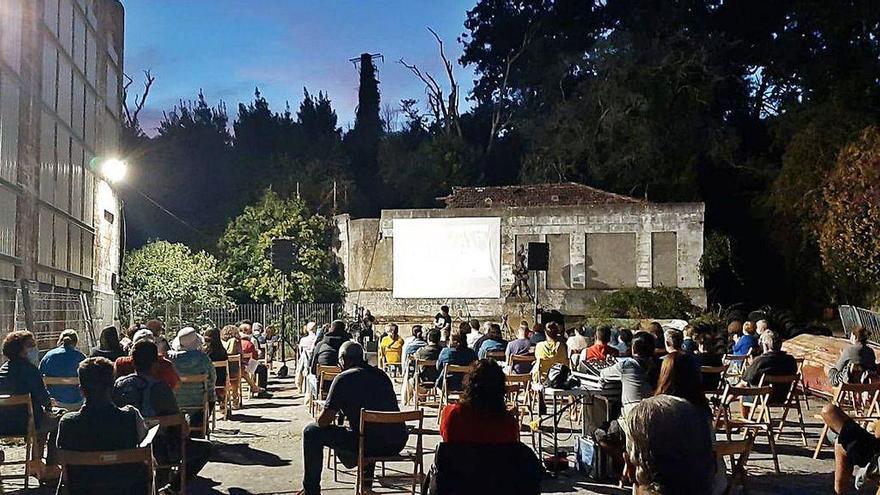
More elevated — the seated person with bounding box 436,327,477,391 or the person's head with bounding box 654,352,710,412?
the person's head with bounding box 654,352,710,412

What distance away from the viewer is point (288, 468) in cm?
732

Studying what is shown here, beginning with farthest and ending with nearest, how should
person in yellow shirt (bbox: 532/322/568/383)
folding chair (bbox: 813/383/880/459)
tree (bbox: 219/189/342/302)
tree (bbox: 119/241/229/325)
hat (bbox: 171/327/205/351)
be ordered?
tree (bbox: 219/189/342/302) < tree (bbox: 119/241/229/325) < person in yellow shirt (bbox: 532/322/568/383) < hat (bbox: 171/327/205/351) < folding chair (bbox: 813/383/880/459)

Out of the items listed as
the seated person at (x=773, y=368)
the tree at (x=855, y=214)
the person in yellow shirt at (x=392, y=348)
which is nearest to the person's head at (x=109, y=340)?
the person in yellow shirt at (x=392, y=348)

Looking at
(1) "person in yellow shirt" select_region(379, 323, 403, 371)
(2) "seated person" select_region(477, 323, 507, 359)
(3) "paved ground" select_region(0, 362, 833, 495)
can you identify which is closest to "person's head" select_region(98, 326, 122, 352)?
(3) "paved ground" select_region(0, 362, 833, 495)

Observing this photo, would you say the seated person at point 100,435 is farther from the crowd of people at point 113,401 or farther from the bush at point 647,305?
the bush at point 647,305

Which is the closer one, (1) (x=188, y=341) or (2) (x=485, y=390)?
(2) (x=485, y=390)

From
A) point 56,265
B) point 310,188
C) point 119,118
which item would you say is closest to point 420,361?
point 56,265

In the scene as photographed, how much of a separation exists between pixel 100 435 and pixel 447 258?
2221cm

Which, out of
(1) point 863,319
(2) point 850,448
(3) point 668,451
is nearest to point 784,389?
(2) point 850,448

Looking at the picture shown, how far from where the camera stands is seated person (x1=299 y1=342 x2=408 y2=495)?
5.67 m

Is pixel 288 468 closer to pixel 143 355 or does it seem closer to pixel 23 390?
pixel 143 355

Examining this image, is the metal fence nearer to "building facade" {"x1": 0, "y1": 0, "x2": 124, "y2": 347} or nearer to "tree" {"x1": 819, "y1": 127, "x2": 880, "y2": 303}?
"tree" {"x1": 819, "y1": 127, "x2": 880, "y2": 303}

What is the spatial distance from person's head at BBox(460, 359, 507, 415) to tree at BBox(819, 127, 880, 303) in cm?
1847

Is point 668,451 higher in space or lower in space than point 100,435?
higher
